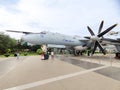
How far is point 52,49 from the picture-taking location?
33.3 meters

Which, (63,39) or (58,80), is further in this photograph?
(63,39)

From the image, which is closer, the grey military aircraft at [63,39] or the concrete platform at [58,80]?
the concrete platform at [58,80]

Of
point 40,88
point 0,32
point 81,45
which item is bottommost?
point 40,88

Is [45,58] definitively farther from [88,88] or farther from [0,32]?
[0,32]

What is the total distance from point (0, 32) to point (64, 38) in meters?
47.8

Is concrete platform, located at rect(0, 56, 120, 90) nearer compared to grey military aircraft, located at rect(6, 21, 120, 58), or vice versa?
concrete platform, located at rect(0, 56, 120, 90)

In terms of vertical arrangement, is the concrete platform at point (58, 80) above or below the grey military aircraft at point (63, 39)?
below

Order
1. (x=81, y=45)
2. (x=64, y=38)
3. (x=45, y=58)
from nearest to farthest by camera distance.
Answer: (x=45, y=58)
(x=64, y=38)
(x=81, y=45)

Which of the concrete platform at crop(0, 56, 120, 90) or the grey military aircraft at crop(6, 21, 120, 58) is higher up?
the grey military aircraft at crop(6, 21, 120, 58)

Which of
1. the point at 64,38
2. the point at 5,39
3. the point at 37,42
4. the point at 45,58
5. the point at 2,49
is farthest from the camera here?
the point at 5,39

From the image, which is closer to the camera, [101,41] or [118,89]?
[118,89]

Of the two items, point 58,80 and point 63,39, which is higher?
point 63,39

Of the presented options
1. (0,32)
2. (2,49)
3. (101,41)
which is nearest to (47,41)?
(101,41)

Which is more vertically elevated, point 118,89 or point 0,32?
point 0,32
